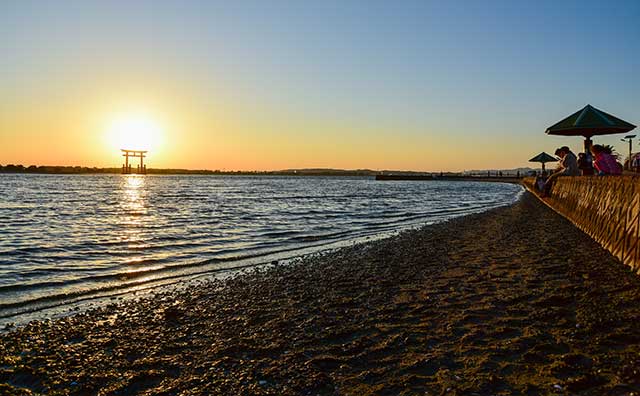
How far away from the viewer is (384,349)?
14.4 feet

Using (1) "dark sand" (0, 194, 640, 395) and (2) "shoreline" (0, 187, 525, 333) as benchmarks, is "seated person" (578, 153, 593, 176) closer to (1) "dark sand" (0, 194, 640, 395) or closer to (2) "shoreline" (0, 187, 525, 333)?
(1) "dark sand" (0, 194, 640, 395)

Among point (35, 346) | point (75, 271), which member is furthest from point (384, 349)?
point (75, 271)

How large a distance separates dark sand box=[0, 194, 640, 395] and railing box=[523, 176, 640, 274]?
0.41 m

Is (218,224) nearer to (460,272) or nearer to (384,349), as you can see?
(460,272)

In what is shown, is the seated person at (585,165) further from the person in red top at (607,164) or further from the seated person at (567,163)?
the person in red top at (607,164)

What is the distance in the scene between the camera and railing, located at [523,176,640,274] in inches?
288

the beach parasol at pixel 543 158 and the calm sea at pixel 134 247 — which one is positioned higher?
the beach parasol at pixel 543 158

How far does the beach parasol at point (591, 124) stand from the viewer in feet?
55.1

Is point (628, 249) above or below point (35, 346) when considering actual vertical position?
above

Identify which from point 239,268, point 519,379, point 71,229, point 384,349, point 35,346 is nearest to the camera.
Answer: point 519,379

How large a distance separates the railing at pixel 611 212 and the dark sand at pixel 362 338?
0.41 metres

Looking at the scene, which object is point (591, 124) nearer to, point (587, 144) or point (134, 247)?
point (587, 144)

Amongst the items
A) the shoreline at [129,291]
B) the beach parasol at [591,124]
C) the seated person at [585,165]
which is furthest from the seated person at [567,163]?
the shoreline at [129,291]

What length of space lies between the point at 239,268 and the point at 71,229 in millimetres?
9629
